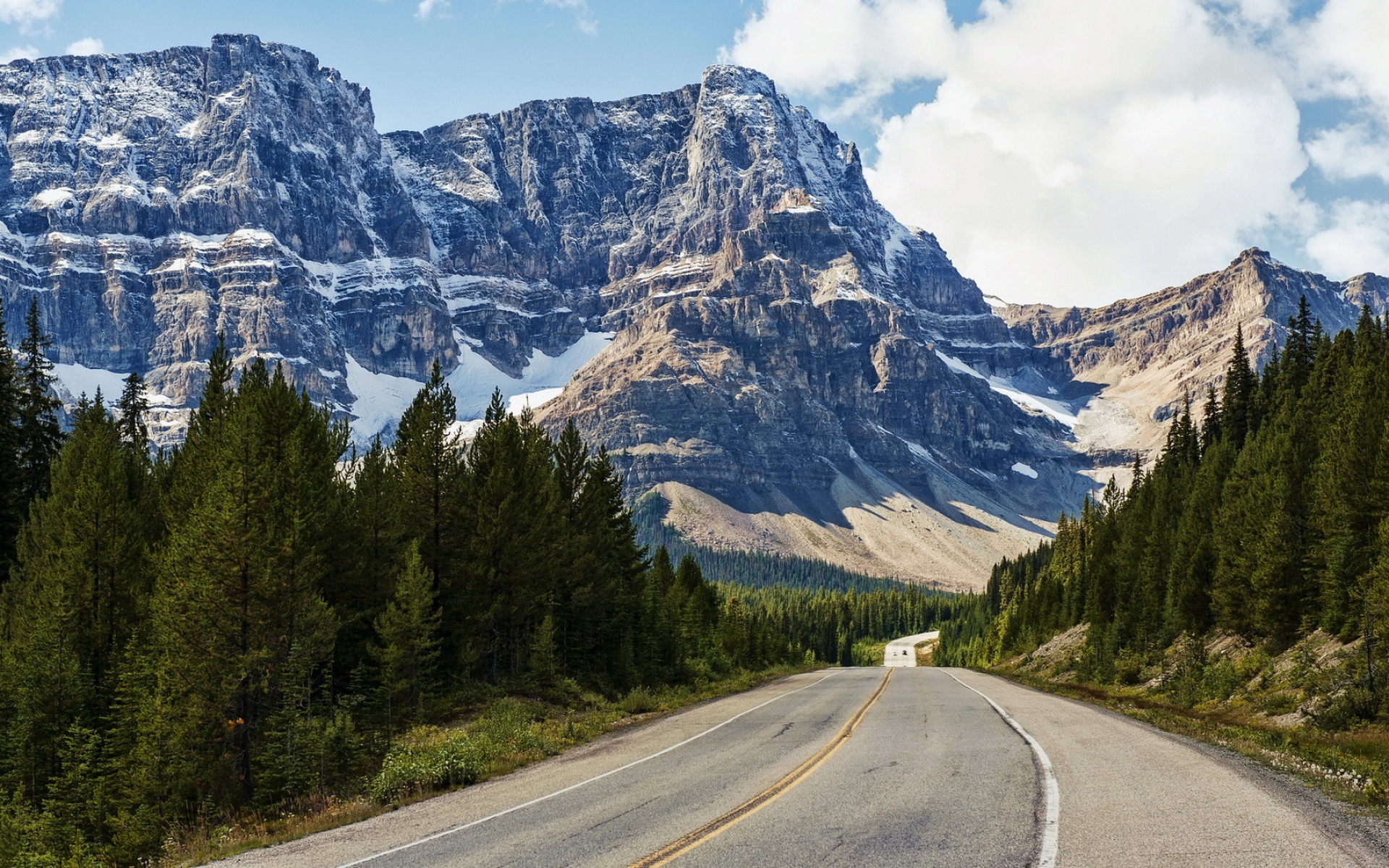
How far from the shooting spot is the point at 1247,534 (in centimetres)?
3822

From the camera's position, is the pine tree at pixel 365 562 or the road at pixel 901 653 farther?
the road at pixel 901 653

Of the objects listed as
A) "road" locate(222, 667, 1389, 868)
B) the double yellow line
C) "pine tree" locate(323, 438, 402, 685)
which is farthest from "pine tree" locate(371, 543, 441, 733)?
the double yellow line

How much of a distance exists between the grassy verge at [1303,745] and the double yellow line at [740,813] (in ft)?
25.9

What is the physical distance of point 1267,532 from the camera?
1412 inches

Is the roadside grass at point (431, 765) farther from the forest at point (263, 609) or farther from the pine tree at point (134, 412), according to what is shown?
the pine tree at point (134, 412)

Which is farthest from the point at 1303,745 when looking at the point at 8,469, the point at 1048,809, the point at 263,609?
the point at 8,469

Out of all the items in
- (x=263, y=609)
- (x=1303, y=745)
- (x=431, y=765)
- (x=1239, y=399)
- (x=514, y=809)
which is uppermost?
(x=1239, y=399)

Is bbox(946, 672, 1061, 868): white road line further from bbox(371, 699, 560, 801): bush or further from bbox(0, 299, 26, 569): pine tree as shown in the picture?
bbox(0, 299, 26, 569): pine tree

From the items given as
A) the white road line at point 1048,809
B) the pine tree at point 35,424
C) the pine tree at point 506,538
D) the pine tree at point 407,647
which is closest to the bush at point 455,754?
the pine tree at point 407,647

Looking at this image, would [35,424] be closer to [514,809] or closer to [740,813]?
[514,809]

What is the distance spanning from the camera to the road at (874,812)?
10562mm

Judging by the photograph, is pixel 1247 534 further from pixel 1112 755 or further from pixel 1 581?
pixel 1 581

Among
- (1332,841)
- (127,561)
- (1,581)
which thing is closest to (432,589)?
(127,561)

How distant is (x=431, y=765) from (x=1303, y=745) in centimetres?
1812
